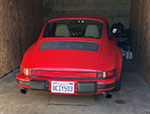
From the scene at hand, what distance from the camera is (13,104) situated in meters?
3.79

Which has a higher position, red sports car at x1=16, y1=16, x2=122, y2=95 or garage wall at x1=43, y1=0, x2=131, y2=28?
garage wall at x1=43, y1=0, x2=131, y2=28

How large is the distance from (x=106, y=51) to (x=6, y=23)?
3.06 m

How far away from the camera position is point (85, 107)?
3641mm

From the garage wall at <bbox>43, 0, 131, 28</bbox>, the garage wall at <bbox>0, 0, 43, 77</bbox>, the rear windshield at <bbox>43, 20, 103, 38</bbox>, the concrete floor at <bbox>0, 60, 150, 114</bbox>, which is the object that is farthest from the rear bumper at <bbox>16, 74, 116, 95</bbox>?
the garage wall at <bbox>43, 0, 131, 28</bbox>

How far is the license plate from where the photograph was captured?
11.0 feet

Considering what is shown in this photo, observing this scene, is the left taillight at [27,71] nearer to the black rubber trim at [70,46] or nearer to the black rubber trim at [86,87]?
the black rubber trim at [70,46]

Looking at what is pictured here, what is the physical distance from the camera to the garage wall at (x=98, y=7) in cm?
1058

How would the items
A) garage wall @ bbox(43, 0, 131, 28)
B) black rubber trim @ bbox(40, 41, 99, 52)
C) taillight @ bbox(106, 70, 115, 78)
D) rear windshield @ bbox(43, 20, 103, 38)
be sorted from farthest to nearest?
1. garage wall @ bbox(43, 0, 131, 28)
2. rear windshield @ bbox(43, 20, 103, 38)
3. black rubber trim @ bbox(40, 41, 99, 52)
4. taillight @ bbox(106, 70, 115, 78)

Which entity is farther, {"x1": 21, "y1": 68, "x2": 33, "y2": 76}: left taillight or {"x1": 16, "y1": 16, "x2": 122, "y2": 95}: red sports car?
{"x1": 21, "y1": 68, "x2": 33, "y2": 76}: left taillight

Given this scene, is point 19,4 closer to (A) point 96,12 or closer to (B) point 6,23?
(B) point 6,23

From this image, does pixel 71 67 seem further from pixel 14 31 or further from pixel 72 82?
pixel 14 31

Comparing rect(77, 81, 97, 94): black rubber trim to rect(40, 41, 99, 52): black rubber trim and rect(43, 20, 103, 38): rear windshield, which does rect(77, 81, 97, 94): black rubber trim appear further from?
rect(43, 20, 103, 38): rear windshield

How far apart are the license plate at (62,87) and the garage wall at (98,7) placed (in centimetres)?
789

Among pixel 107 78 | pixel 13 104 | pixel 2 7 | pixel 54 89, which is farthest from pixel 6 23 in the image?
pixel 107 78
